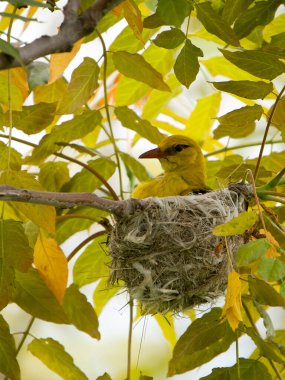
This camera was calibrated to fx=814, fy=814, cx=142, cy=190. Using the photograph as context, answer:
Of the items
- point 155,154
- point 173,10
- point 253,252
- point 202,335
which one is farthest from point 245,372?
point 155,154

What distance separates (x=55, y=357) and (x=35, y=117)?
986mm

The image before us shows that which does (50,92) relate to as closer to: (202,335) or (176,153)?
(202,335)

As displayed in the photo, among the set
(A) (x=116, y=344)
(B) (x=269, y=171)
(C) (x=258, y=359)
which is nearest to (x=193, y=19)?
(B) (x=269, y=171)

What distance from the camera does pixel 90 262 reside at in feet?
11.9

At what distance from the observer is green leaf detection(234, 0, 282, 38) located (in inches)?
106

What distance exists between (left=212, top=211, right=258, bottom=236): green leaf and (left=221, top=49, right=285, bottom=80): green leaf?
1.78 feet

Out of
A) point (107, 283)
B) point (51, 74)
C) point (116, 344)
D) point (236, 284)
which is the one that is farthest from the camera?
point (116, 344)

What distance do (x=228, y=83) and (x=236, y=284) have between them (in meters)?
0.74

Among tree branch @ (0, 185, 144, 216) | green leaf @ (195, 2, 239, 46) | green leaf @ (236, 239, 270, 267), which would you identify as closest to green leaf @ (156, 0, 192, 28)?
green leaf @ (195, 2, 239, 46)

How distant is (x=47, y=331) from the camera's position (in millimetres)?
6785

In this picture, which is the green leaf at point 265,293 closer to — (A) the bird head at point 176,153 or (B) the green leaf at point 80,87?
(B) the green leaf at point 80,87

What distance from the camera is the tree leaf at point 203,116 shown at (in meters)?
3.88

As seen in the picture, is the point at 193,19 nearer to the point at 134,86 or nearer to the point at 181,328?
the point at 134,86

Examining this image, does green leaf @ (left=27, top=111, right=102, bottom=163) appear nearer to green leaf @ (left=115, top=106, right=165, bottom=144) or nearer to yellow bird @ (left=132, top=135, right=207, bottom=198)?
green leaf @ (left=115, top=106, right=165, bottom=144)
